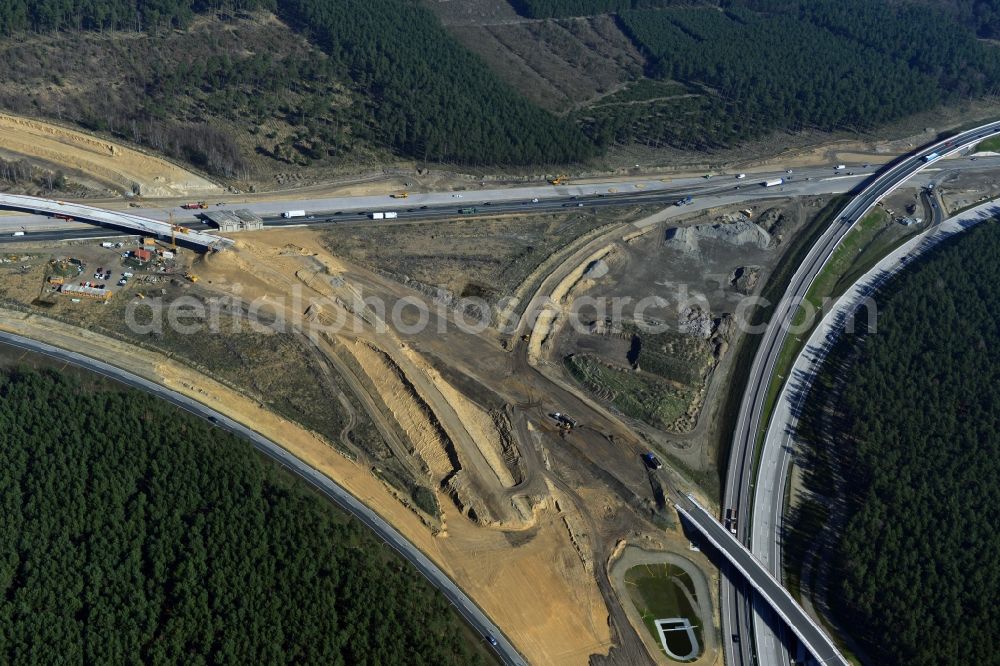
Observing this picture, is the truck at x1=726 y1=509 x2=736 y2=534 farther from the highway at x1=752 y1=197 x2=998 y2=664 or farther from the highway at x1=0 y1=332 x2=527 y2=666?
the highway at x1=0 y1=332 x2=527 y2=666

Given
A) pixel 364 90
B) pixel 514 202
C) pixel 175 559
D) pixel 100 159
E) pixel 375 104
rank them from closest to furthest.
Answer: pixel 175 559 → pixel 100 159 → pixel 514 202 → pixel 375 104 → pixel 364 90

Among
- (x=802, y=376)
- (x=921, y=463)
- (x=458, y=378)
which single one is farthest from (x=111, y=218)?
(x=921, y=463)

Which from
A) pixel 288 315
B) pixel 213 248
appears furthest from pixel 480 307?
pixel 213 248

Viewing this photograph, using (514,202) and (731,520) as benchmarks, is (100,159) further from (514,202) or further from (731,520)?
(731,520)

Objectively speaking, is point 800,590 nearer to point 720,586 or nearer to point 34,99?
point 720,586

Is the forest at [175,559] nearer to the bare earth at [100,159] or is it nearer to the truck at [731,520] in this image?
the truck at [731,520]

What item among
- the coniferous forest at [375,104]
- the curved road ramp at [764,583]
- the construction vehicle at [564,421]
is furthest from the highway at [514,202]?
the curved road ramp at [764,583]
